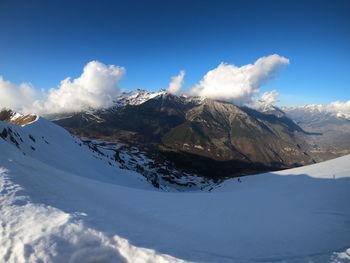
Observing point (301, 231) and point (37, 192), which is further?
point (301, 231)

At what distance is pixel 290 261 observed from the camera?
6379 millimetres

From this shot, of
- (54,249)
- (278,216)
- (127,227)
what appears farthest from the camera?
(278,216)

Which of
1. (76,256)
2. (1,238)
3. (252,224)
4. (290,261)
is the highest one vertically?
(1,238)

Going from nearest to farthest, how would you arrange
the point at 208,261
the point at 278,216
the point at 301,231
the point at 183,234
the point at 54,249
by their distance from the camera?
1. the point at 54,249
2. the point at 208,261
3. the point at 183,234
4. the point at 301,231
5. the point at 278,216

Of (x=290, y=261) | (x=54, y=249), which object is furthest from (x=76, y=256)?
(x=290, y=261)

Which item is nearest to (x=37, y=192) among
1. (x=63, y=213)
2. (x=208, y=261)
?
(x=63, y=213)

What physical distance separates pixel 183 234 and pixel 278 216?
24.8 ft

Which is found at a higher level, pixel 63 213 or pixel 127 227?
pixel 63 213

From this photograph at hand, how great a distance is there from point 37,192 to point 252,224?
39.2 feet

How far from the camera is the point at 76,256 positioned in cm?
512

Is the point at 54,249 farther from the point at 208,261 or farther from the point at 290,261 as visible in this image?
the point at 290,261

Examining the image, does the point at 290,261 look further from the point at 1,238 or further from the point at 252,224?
the point at 1,238

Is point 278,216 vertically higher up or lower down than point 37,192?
lower down

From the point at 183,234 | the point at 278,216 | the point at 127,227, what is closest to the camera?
the point at 127,227
